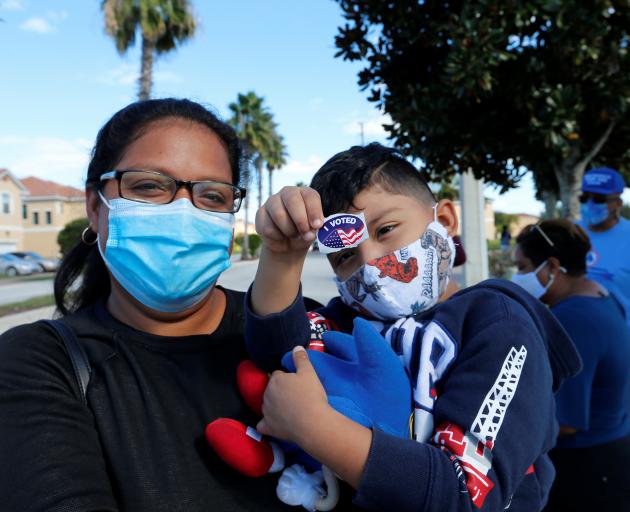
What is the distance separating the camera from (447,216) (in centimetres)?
186

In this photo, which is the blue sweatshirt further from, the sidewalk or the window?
the window

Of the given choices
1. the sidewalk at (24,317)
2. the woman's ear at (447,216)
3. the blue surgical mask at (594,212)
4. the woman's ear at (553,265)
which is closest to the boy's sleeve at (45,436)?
the woman's ear at (447,216)

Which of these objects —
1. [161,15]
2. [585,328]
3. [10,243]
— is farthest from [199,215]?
[10,243]

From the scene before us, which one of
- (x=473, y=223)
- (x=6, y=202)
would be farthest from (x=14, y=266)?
(x=473, y=223)

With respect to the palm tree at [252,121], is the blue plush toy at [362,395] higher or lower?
lower

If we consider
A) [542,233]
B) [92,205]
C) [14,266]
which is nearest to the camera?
[92,205]

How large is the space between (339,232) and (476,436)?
0.63m

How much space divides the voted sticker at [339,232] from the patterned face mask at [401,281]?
13 cm

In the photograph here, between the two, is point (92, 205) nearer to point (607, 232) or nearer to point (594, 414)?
point (594, 414)

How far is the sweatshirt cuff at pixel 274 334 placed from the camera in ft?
4.66

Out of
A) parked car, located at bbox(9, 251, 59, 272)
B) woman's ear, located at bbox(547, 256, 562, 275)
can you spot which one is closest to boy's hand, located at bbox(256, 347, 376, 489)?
woman's ear, located at bbox(547, 256, 562, 275)

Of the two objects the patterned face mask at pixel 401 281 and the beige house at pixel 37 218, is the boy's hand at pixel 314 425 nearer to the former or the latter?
the patterned face mask at pixel 401 281

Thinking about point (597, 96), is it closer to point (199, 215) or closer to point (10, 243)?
point (199, 215)

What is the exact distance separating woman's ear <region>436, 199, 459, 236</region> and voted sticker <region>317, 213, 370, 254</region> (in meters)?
0.45
